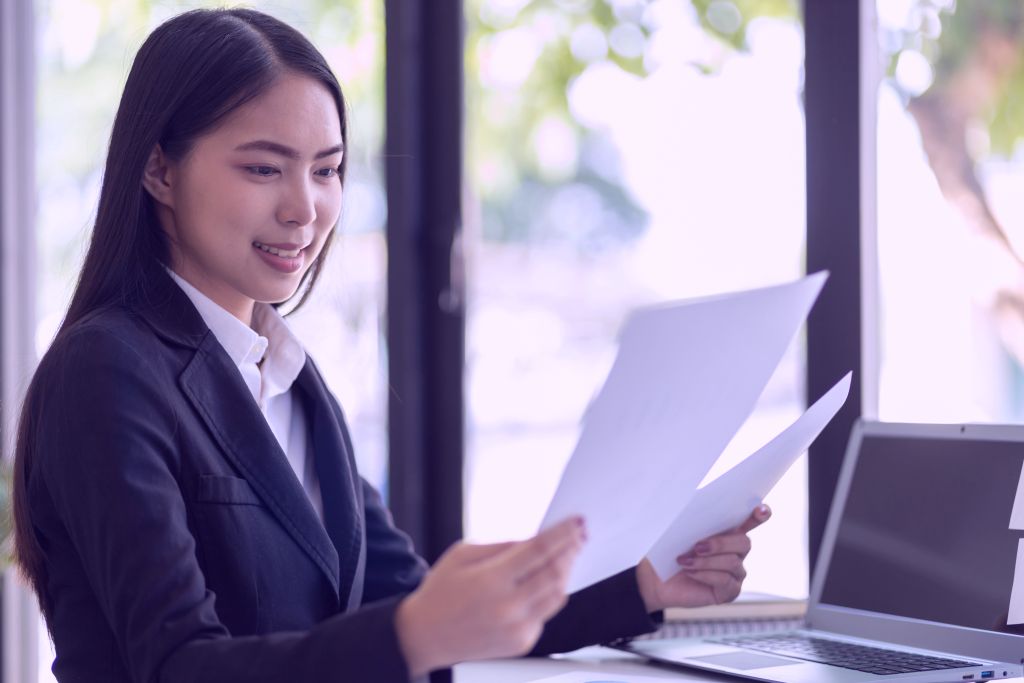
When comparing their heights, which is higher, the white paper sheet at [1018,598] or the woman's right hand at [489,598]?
the woman's right hand at [489,598]

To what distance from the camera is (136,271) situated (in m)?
1.24

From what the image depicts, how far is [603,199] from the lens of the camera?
264cm

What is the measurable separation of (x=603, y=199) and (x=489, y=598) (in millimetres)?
1897

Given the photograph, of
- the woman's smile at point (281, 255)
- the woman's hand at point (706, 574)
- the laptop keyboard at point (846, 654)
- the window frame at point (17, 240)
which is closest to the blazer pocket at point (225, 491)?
the woman's smile at point (281, 255)

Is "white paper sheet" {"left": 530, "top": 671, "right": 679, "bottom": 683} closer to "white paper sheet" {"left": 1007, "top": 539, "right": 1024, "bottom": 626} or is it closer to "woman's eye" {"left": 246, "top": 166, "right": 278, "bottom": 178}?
"white paper sheet" {"left": 1007, "top": 539, "right": 1024, "bottom": 626}

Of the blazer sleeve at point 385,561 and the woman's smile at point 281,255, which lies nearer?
the woman's smile at point 281,255

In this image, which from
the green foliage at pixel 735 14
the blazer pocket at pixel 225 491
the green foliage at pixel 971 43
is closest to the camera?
the blazer pocket at pixel 225 491

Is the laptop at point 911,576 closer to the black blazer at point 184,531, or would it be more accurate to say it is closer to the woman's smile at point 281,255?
the black blazer at point 184,531

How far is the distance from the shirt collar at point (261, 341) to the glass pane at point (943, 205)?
41.1 inches

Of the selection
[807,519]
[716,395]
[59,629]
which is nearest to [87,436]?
[59,629]

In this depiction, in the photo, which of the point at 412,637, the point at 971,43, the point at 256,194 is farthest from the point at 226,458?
the point at 971,43

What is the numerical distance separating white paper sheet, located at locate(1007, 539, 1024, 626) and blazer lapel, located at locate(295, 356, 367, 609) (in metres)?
0.69

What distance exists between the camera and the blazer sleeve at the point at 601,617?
1.38 meters

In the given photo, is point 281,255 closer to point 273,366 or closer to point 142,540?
point 273,366
